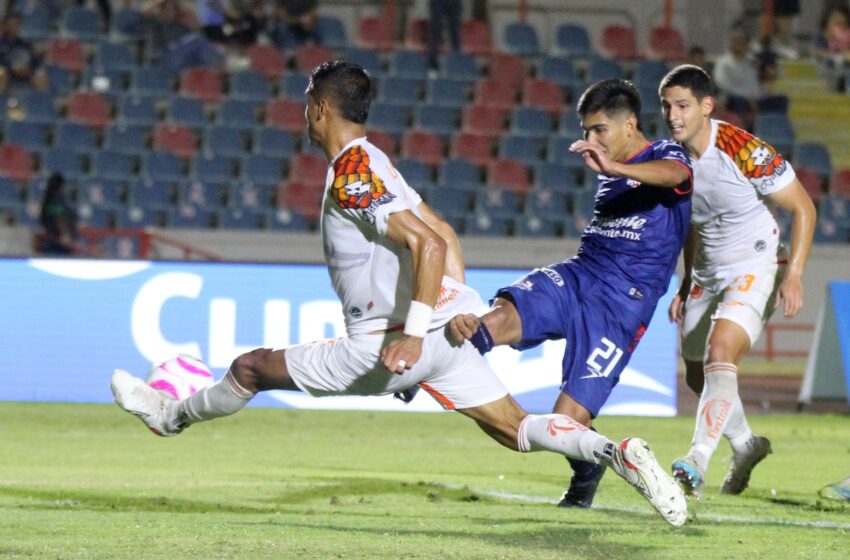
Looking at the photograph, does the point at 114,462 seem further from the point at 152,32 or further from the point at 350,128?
the point at 152,32

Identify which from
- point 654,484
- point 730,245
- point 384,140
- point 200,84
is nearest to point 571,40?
point 384,140

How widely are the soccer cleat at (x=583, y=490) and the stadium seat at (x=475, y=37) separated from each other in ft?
53.8

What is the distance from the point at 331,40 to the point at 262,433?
1202 centimetres

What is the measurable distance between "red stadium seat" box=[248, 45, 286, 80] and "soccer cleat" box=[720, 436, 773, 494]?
14.8m

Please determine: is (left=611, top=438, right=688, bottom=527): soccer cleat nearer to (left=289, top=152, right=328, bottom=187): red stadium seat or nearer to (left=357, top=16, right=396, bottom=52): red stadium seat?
(left=289, top=152, right=328, bottom=187): red stadium seat

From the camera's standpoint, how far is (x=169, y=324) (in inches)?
512

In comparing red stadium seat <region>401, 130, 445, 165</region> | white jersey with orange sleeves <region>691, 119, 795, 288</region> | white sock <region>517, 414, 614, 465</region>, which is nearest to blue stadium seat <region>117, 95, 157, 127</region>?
red stadium seat <region>401, 130, 445, 165</region>

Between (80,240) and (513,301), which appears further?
(80,240)

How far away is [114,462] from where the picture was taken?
967 cm

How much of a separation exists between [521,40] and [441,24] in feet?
4.93

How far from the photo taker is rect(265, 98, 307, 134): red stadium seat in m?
21.3

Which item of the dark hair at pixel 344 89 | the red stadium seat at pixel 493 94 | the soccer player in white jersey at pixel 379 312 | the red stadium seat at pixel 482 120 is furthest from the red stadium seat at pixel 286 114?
the dark hair at pixel 344 89

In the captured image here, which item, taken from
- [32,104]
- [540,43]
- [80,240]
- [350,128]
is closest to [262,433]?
[350,128]

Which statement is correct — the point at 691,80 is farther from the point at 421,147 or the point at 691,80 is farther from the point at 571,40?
the point at 571,40
